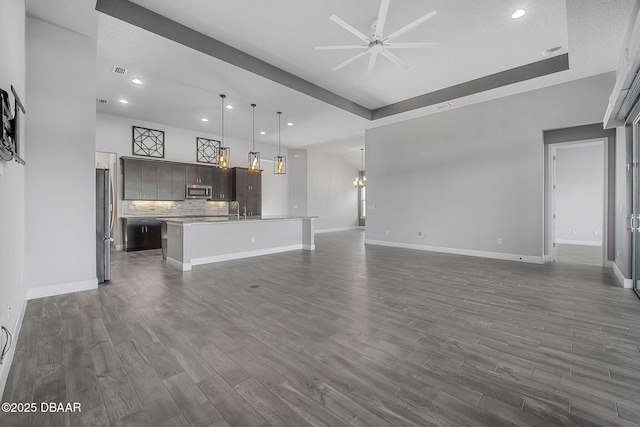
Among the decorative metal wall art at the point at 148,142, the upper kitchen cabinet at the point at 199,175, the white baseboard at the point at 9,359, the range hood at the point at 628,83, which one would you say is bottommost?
the white baseboard at the point at 9,359

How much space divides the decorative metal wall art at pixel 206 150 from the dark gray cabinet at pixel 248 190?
32.8 inches

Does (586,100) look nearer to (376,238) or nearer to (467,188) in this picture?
(467,188)

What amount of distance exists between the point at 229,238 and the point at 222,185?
3626 millimetres

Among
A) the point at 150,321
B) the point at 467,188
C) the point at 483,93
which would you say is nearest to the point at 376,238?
the point at 467,188

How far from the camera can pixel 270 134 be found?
8867 millimetres

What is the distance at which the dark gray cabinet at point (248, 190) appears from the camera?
8.94m

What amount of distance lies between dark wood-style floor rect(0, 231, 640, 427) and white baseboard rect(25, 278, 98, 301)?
0.15 m

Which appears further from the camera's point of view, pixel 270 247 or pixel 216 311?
pixel 270 247

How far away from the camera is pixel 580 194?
7.74m

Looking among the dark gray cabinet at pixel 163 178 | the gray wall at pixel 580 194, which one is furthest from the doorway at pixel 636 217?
the dark gray cabinet at pixel 163 178

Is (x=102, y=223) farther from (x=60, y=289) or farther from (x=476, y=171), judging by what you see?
(x=476, y=171)

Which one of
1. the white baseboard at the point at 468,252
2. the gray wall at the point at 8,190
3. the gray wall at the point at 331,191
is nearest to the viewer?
the gray wall at the point at 8,190

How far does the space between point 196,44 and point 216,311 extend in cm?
365

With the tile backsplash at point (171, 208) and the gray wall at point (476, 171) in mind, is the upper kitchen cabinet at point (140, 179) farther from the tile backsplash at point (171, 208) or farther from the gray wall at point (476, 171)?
the gray wall at point (476, 171)
